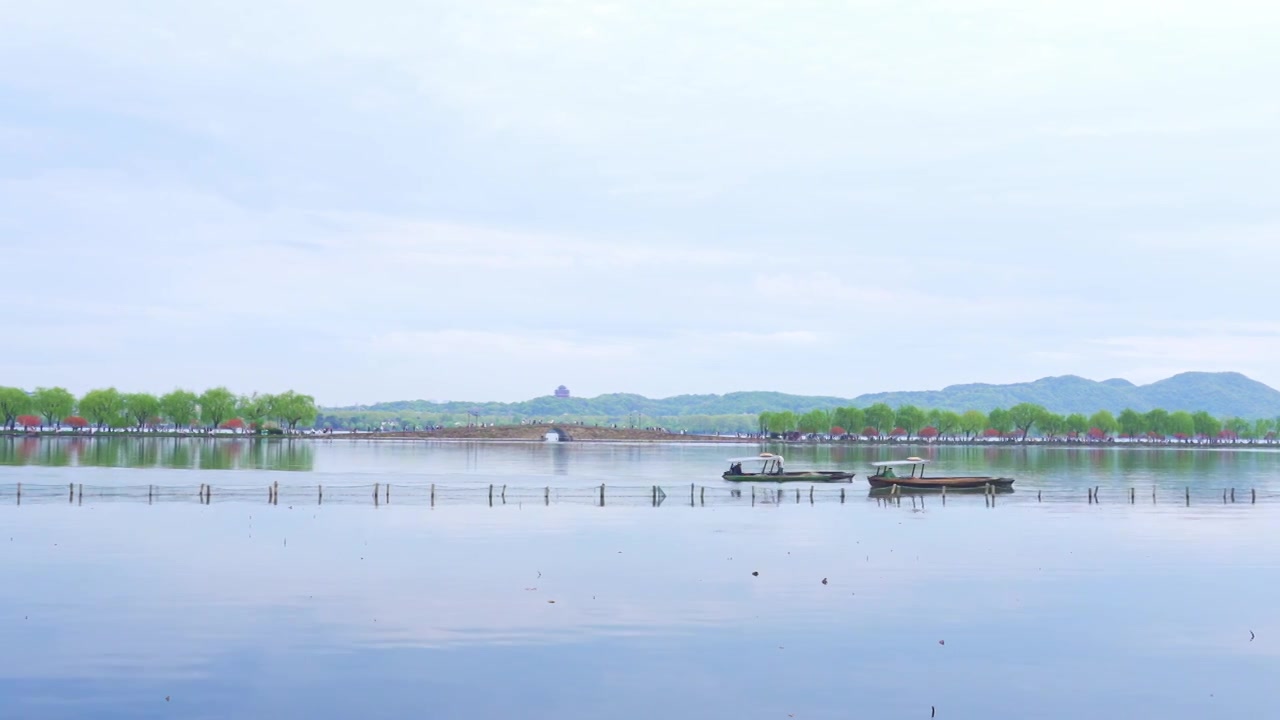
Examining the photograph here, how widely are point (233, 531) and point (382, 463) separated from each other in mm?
120094

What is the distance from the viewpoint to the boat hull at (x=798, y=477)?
121688mm

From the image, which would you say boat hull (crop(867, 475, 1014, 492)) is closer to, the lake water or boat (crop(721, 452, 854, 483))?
boat (crop(721, 452, 854, 483))

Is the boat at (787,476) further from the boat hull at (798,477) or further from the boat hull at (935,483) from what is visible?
the boat hull at (935,483)

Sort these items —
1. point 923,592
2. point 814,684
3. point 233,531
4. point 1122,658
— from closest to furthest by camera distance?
point 814,684 < point 1122,658 < point 923,592 < point 233,531

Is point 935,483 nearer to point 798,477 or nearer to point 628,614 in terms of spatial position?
point 798,477

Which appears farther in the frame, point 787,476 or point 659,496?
point 787,476

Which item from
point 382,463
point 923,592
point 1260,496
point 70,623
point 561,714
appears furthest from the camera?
point 382,463

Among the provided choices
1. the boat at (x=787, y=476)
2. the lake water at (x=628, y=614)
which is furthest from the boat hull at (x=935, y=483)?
the lake water at (x=628, y=614)

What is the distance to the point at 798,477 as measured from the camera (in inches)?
4803

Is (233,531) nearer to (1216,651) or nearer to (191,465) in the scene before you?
(1216,651)

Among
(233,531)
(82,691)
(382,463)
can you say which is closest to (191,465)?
(382,463)

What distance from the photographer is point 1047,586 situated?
162 ft

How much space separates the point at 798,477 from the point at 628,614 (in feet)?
270

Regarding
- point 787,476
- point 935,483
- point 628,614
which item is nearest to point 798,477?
point 787,476
